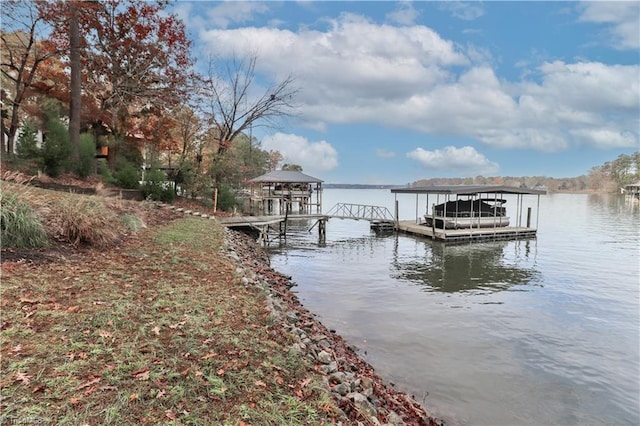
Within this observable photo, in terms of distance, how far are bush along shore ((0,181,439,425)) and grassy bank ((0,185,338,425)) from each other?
0.01m

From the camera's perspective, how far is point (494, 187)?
24.8 m

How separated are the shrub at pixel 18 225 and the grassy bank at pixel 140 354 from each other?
1.79 ft

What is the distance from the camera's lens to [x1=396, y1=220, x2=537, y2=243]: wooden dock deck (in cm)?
2350

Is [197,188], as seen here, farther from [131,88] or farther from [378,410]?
[378,410]

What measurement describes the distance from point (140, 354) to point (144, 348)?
12 cm

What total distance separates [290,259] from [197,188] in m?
7.65

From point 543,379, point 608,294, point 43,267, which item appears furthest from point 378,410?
point 608,294

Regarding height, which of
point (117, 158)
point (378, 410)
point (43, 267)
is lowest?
point (378, 410)

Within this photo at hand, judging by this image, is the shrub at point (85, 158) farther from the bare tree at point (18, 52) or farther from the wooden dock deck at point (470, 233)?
the wooden dock deck at point (470, 233)

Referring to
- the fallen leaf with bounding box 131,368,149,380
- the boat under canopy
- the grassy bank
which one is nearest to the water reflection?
the boat under canopy

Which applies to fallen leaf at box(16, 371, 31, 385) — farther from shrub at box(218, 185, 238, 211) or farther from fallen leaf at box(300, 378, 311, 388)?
shrub at box(218, 185, 238, 211)

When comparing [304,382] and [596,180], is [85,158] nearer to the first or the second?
[304,382]

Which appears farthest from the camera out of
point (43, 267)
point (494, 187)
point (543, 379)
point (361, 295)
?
point (494, 187)

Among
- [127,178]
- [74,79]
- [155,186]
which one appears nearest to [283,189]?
[155,186]
